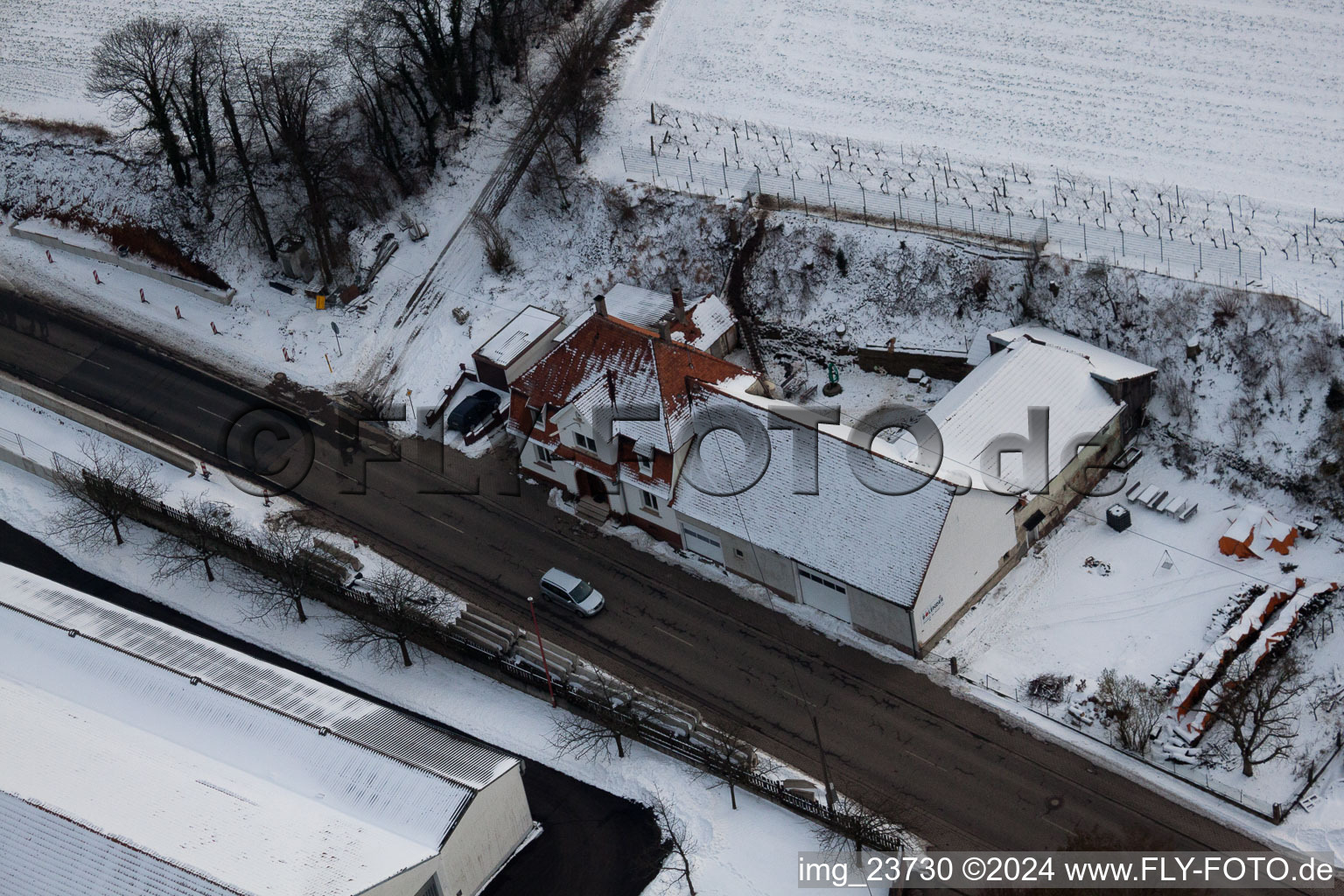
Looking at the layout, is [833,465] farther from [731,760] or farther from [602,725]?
[602,725]

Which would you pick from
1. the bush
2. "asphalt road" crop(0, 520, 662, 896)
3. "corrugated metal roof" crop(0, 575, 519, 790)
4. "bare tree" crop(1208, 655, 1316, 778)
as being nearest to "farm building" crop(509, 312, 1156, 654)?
the bush

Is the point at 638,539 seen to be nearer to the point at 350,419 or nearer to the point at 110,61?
the point at 350,419

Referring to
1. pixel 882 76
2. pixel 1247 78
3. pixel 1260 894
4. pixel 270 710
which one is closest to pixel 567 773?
pixel 270 710

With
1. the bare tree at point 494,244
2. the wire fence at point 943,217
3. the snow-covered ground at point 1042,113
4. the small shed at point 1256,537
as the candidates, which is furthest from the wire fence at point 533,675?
the snow-covered ground at point 1042,113

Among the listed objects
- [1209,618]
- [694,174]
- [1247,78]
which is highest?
[1247,78]

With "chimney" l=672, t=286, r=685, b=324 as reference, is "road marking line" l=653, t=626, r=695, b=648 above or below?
below

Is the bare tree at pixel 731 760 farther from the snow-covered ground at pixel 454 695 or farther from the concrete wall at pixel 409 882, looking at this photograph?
the concrete wall at pixel 409 882

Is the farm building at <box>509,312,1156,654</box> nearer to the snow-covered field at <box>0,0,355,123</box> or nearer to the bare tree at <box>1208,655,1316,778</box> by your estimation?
the bare tree at <box>1208,655,1316,778</box>
